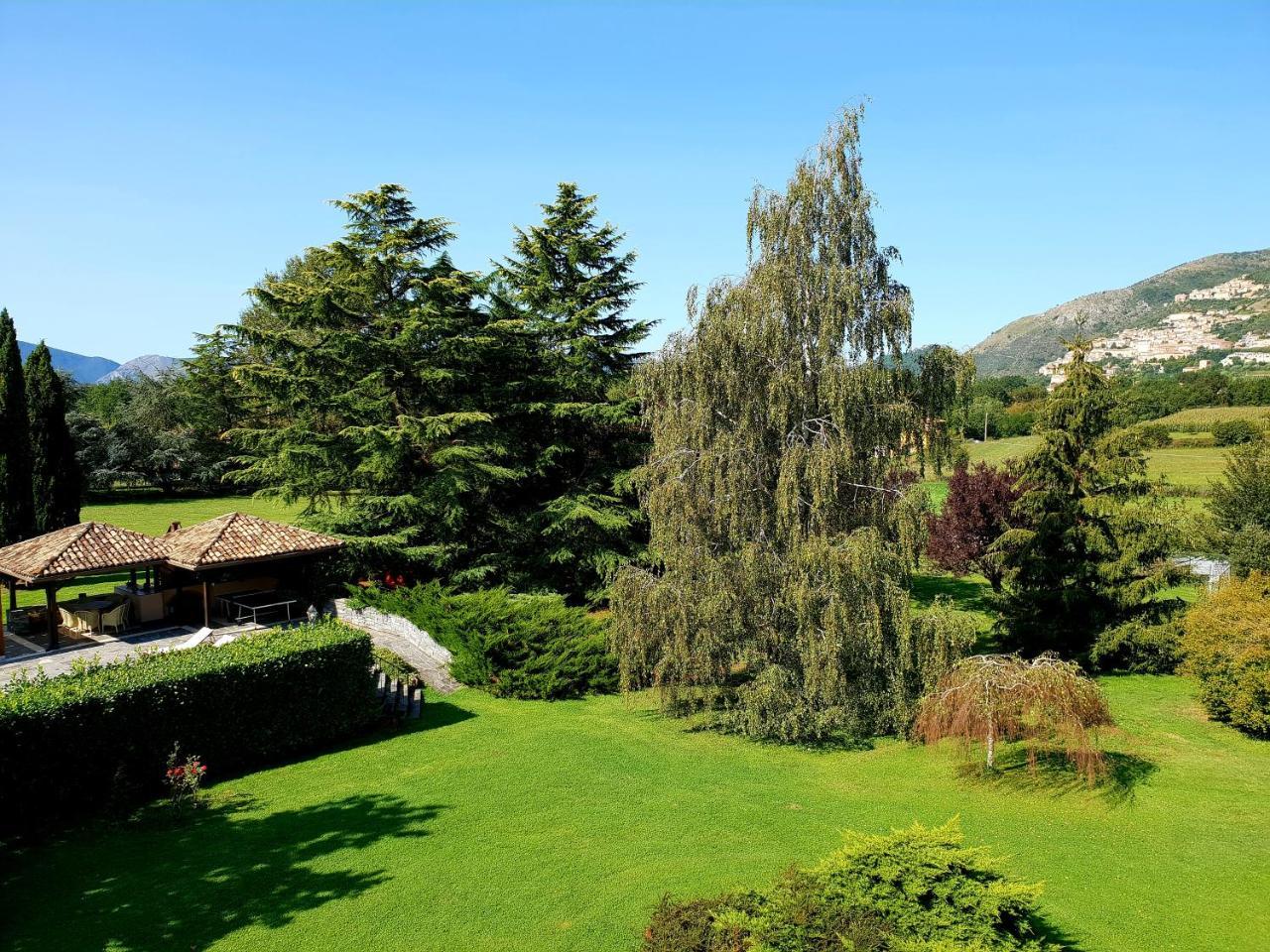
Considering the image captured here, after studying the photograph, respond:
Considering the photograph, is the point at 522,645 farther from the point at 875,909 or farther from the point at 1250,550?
the point at 1250,550

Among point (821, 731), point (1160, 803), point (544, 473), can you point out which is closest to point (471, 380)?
point (544, 473)

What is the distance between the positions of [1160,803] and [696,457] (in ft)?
32.8

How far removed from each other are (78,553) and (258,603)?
4.67 meters

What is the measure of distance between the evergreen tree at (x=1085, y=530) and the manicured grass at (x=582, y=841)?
16.6ft

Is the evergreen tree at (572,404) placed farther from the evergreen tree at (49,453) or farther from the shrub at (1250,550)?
the shrub at (1250,550)

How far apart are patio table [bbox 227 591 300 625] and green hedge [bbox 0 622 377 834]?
5.74 metres

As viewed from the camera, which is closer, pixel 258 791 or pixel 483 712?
pixel 258 791

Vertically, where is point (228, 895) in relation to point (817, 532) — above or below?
below

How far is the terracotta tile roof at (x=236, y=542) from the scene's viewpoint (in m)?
18.8

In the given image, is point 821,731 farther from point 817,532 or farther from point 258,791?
point 258,791

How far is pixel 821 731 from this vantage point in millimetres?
15336

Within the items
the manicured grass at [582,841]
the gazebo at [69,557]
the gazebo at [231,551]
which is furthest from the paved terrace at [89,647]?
the manicured grass at [582,841]

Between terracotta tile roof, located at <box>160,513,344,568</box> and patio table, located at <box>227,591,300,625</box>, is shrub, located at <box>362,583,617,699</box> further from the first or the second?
terracotta tile roof, located at <box>160,513,344,568</box>

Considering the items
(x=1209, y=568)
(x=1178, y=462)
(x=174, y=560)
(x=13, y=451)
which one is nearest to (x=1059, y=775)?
(x=174, y=560)
